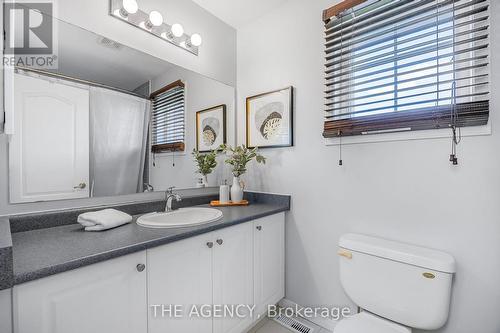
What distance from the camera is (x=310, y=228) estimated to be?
168 cm

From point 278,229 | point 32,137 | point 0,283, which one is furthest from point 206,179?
point 0,283

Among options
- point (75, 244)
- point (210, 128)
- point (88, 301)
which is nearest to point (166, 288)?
point (88, 301)

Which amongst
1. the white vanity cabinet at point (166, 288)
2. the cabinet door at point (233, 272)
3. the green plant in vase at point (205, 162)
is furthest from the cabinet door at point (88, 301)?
the green plant in vase at point (205, 162)

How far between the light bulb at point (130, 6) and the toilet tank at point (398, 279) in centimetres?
186

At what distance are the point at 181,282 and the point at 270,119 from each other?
1295mm

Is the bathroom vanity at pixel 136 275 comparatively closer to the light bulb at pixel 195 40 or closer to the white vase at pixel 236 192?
the white vase at pixel 236 192

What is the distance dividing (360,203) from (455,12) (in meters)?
1.08

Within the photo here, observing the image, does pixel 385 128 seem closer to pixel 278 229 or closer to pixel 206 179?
pixel 278 229

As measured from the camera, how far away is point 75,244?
3.03ft

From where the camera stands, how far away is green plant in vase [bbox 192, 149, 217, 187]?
6.27 feet

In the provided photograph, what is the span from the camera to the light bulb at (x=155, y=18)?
150 centimetres

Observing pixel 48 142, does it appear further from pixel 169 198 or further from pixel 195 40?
pixel 195 40

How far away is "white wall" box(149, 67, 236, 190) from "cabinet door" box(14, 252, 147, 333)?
0.78 m

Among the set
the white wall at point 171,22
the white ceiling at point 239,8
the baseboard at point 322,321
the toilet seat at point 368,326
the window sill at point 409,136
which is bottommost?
the baseboard at point 322,321
